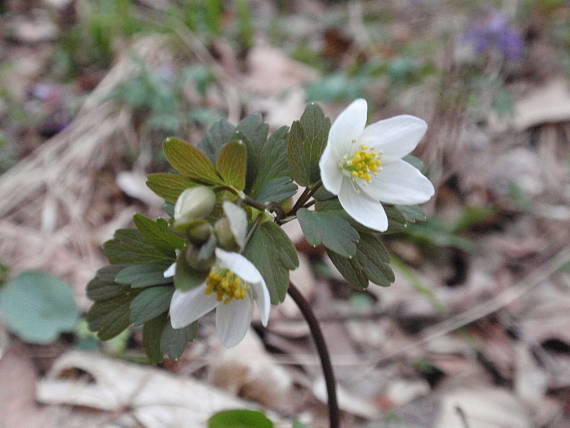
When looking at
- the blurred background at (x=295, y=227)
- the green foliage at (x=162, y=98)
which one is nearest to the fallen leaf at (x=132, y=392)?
the blurred background at (x=295, y=227)

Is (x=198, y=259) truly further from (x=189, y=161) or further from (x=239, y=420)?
(x=239, y=420)

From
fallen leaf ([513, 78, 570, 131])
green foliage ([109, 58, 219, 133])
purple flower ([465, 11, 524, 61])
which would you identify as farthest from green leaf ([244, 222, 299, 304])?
fallen leaf ([513, 78, 570, 131])

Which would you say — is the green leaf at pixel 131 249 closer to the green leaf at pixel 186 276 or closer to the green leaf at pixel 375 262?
the green leaf at pixel 186 276

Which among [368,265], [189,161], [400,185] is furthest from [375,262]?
[189,161]

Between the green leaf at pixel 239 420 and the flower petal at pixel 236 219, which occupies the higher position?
the flower petal at pixel 236 219

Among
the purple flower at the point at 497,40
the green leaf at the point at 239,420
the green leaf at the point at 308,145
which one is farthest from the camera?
the purple flower at the point at 497,40

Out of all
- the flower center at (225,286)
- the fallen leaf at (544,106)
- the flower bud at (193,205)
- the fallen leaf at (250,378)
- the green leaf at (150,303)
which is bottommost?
Answer: the fallen leaf at (250,378)
